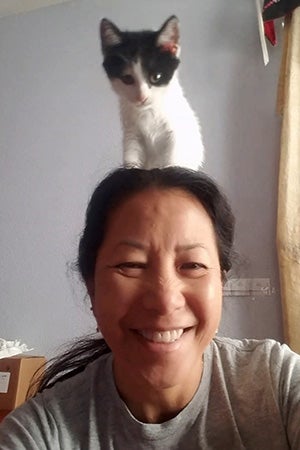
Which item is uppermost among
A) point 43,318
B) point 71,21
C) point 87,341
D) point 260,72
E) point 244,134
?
point 71,21

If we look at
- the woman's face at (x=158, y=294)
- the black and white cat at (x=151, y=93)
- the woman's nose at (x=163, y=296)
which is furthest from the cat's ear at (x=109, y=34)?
the woman's nose at (x=163, y=296)

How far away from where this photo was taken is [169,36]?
1612mm

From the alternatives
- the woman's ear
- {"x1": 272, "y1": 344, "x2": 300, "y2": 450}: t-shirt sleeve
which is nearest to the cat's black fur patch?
the woman's ear

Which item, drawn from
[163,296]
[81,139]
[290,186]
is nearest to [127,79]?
[81,139]

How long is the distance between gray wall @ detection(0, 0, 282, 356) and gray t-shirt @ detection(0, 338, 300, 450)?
3.08ft

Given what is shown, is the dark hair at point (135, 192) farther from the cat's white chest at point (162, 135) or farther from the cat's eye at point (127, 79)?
the cat's eye at point (127, 79)

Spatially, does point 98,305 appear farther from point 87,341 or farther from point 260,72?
point 260,72

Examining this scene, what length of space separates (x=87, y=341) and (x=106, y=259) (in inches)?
10.8

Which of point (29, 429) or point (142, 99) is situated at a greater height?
point (142, 99)

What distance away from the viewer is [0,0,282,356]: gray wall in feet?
5.71

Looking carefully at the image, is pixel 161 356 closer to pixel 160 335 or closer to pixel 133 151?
pixel 160 335

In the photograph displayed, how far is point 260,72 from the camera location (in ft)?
5.87

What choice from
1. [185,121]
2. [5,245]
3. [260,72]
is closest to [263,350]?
[185,121]

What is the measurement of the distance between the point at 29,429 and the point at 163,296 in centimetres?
28
